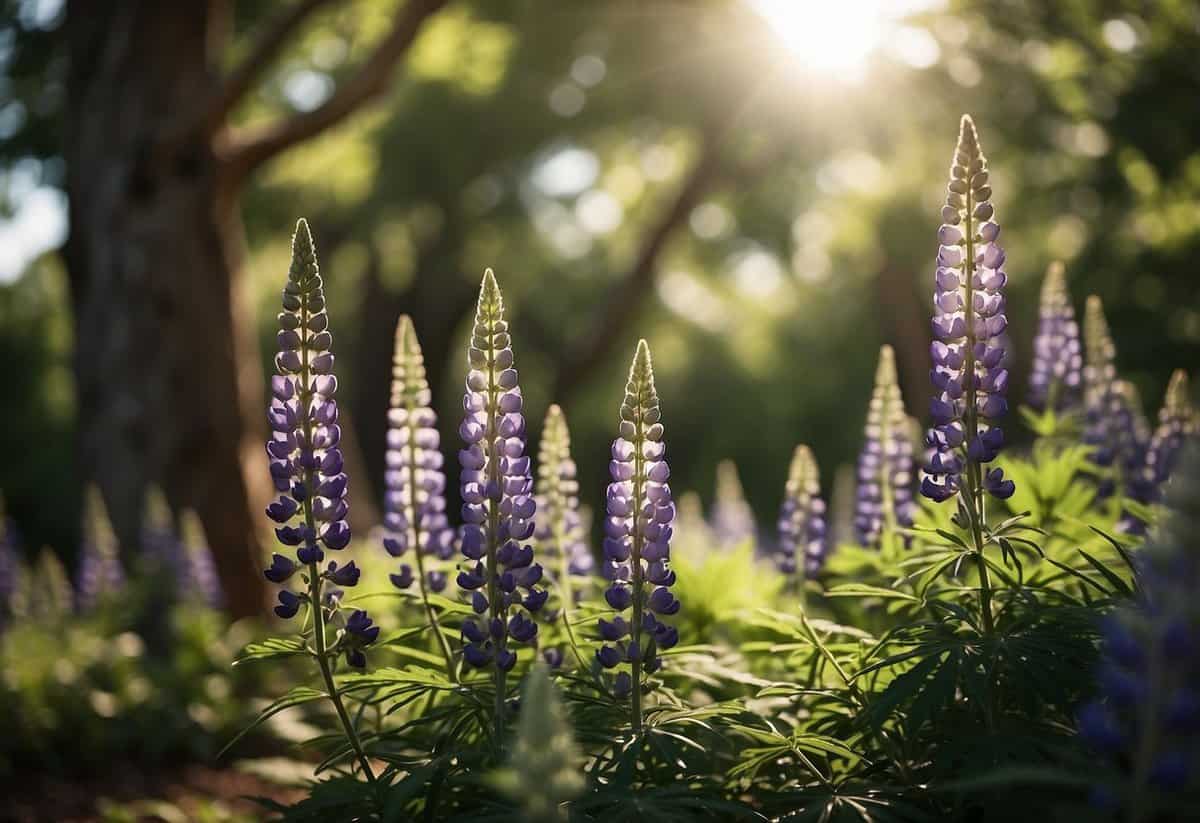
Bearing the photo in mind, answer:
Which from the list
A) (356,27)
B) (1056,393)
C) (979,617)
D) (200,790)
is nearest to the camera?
(979,617)

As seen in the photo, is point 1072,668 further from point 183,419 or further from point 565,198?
point 565,198

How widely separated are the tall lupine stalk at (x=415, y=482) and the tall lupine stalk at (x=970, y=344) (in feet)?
4.87

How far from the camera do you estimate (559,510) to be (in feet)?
11.6

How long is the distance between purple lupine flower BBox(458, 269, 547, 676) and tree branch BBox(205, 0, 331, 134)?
7442 mm

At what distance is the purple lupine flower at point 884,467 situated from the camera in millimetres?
3828

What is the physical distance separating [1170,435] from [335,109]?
25.4ft

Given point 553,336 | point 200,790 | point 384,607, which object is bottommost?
point 200,790

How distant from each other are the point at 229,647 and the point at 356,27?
8755 mm

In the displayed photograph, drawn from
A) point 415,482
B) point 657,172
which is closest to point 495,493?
point 415,482

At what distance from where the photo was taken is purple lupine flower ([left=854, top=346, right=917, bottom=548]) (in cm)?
383

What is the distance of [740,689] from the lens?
332cm

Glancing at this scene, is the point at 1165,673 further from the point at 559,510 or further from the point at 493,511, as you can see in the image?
the point at 559,510

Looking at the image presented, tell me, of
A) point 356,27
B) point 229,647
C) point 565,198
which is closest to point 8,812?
point 229,647

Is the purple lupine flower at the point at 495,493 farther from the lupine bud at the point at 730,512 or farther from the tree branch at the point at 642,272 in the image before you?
the tree branch at the point at 642,272
